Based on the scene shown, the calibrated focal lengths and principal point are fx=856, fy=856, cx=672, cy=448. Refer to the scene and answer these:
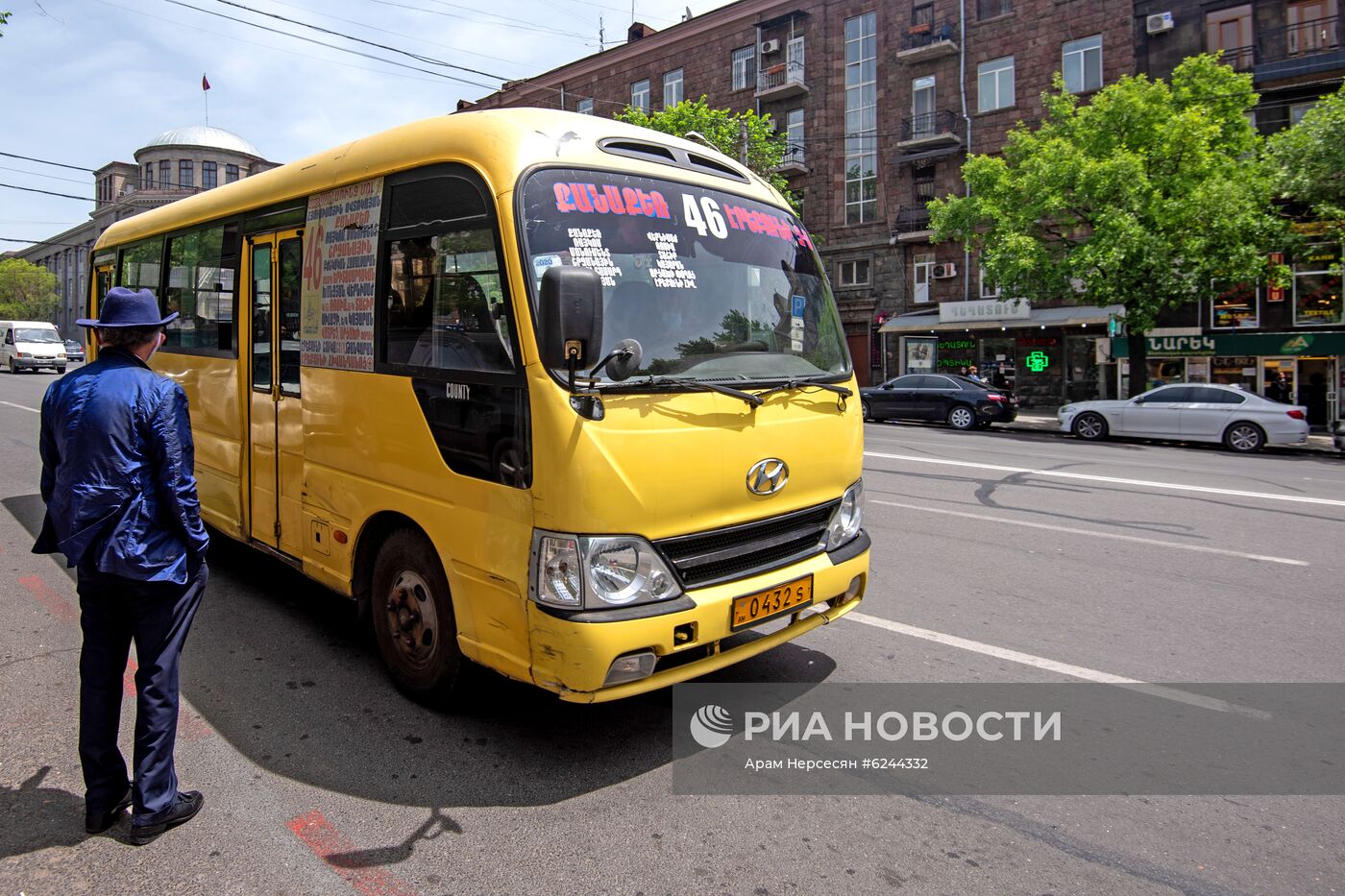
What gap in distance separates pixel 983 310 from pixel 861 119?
9968mm

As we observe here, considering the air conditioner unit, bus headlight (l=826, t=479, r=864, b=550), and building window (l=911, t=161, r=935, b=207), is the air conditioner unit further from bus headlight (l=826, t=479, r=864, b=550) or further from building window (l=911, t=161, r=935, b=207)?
bus headlight (l=826, t=479, r=864, b=550)

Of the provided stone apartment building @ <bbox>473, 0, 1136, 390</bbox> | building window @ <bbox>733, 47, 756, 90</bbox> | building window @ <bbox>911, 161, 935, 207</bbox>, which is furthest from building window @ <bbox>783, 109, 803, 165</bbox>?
building window @ <bbox>911, 161, 935, 207</bbox>

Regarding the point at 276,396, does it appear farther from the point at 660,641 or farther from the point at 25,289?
the point at 25,289

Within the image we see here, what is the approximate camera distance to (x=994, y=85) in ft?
99.5

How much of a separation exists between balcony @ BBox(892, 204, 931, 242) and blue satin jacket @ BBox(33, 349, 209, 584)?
103ft

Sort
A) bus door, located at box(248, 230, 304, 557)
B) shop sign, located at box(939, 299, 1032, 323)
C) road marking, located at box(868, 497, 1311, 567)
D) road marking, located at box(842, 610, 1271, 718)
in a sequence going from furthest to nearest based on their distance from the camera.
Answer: shop sign, located at box(939, 299, 1032, 323)
road marking, located at box(868, 497, 1311, 567)
bus door, located at box(248, 230, 304, 557)
road marking, located at box(842, 610, 1271, 718)

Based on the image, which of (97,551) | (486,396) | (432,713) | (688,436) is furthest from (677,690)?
(97,551)

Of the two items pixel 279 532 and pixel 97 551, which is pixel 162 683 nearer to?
pixel 97 551

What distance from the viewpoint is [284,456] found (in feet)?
16.7

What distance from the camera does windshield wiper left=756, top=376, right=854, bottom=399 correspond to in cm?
391

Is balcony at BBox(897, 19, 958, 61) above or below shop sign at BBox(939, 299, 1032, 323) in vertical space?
above

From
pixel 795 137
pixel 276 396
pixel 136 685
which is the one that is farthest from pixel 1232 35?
pixel 136 685

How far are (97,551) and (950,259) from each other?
3172 cm

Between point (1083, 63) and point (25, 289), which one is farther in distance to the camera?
point (25, 289)
